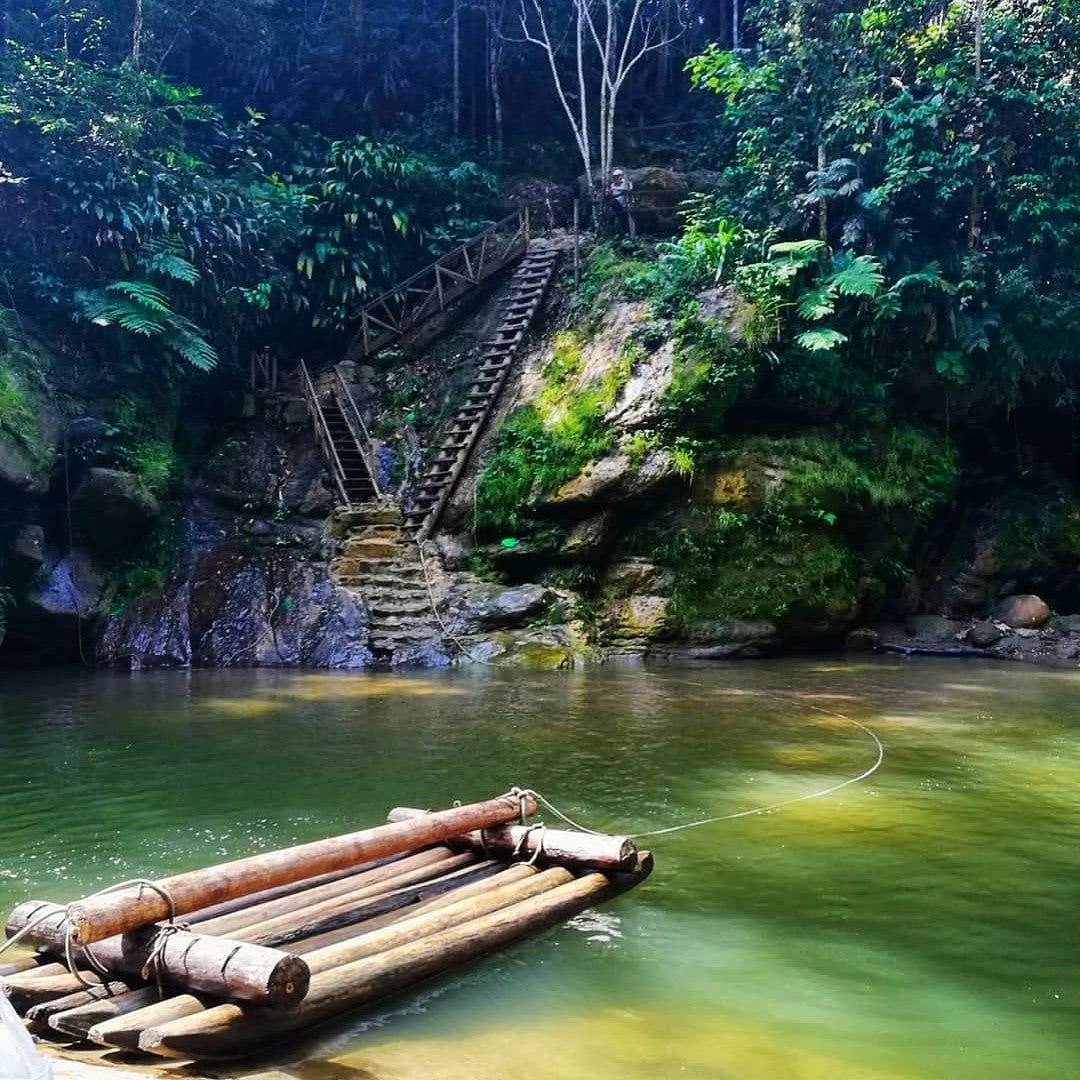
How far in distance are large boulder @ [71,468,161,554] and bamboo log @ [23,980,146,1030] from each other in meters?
11.1

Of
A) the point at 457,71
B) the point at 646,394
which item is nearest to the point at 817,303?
the point at 646,394

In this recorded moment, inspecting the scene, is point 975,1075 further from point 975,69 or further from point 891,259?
point 975,69

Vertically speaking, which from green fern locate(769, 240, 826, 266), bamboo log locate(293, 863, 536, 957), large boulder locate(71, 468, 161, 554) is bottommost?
bamboo log locate(293, 863, 536, 957)

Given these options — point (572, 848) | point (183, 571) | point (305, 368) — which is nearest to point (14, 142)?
point (305, 368)

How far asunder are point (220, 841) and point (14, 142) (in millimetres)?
13090

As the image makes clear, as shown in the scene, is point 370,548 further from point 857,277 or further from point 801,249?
point 857,277

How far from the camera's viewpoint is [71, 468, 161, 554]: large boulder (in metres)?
13.3

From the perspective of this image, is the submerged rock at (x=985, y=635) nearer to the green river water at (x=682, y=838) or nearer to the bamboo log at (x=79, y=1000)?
the green river water at (x=682, y=838)

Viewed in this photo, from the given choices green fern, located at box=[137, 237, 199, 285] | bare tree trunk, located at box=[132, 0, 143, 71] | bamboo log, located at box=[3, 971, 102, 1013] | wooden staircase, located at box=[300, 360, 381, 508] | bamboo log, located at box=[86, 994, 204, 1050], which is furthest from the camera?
bare tree trunk, located at box=[132, 0, 143, 71]

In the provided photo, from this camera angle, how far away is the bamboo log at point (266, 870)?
10.6 feet

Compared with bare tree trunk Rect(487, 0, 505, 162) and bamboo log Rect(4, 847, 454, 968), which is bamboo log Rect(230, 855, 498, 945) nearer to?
bamboo log Rect(4, 847, 454, 968)

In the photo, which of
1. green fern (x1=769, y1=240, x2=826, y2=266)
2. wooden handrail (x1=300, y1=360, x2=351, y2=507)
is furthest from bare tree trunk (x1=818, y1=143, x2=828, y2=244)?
wooden handrail (x1=300, y1=360, x2=351, y2=507)

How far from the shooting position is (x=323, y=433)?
1612 centimetres

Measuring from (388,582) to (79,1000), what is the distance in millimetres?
10583
